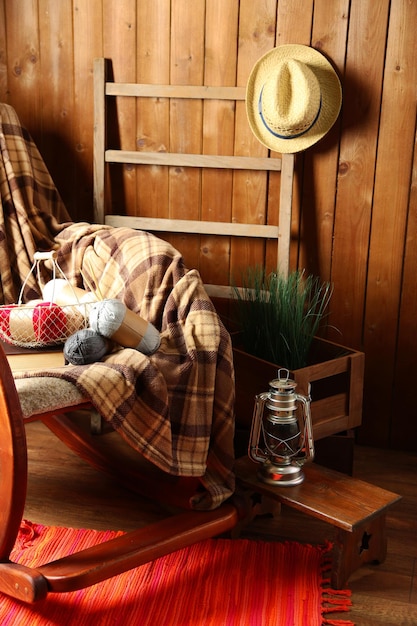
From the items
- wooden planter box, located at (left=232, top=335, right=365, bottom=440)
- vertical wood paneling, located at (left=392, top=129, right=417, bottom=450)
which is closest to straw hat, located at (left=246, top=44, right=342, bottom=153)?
vertical wood paneling, located at (left=392, top=129, right=417, bottom=450)

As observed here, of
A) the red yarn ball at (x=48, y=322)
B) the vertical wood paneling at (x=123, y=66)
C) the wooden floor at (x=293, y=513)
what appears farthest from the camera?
the vertical wood paneling at (x=123, y=66)

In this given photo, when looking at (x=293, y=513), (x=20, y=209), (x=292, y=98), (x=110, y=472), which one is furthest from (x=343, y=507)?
(x=20, y=209)

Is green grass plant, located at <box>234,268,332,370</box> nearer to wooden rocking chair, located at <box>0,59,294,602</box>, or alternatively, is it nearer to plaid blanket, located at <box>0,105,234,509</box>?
wooden rocking chair, located at <box>0,59,294,602</box>

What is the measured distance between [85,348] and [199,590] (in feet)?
1.91

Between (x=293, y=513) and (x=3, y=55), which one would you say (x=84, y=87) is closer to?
(x=3, y=55)

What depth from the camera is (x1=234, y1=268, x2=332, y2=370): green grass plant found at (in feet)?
7.02

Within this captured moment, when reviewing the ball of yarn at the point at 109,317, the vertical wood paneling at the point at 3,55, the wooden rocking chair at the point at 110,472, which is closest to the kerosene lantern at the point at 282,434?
the wooden rocking chair at the point at 110,472

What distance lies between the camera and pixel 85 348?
1.72m

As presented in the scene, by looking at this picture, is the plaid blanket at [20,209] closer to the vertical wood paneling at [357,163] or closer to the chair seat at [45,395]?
the chair seat at [45,395]

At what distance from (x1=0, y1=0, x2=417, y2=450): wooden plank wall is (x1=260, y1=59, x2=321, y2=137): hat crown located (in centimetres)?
14

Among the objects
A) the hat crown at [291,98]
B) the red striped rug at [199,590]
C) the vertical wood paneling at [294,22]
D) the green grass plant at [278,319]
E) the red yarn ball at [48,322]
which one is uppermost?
the vertical wood paneling at [294,22]

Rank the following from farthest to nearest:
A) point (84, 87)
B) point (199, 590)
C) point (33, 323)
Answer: point (84, 87) → point (33, 323) → point (199, 590)

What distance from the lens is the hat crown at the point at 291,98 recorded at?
7.11 ft

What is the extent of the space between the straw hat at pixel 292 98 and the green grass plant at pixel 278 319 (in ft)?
1.31
